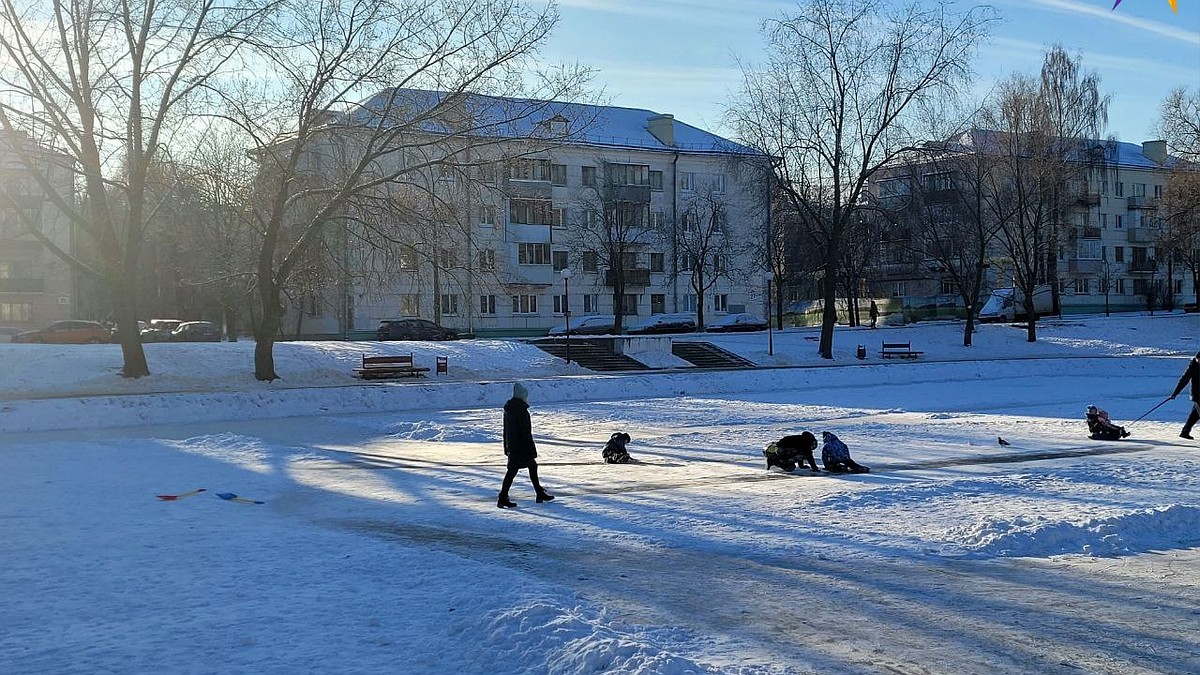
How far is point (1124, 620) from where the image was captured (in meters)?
7.53

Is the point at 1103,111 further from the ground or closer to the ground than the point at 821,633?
further from the ground

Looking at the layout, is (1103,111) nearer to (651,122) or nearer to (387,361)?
(651,122)

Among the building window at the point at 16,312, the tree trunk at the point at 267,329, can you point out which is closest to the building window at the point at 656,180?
the tree trunk at the point at 267,329

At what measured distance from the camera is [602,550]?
1011 cm

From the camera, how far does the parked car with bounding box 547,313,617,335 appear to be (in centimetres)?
6088

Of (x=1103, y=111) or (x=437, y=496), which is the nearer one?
(x=437, y=496)

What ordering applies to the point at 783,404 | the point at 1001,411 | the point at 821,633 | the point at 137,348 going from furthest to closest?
the point at 137,348 → the point at 783,404 → the point at 1001,411 → the point at 821,633

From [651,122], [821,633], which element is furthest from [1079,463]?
[651,122]

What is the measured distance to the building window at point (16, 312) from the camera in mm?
67188

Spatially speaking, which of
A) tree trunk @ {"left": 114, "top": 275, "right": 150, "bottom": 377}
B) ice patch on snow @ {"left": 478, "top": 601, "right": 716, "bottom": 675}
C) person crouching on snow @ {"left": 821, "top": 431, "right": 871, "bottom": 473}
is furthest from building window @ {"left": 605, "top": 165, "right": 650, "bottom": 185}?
ice patch on snow @ {"left": 478, "top": 601, "right": 716, "bottom": 675}

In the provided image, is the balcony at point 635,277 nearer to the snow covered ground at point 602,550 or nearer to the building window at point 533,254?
the building window at point 533,254

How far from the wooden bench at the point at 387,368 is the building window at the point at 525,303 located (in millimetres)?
27971

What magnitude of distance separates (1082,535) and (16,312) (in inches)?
2843

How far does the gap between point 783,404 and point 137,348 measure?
68.1ft
